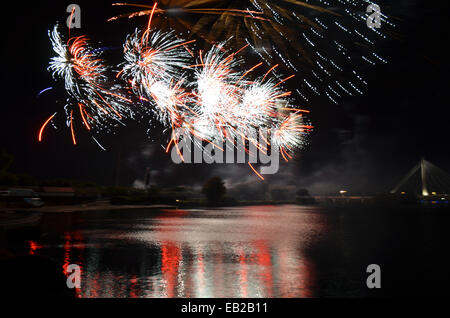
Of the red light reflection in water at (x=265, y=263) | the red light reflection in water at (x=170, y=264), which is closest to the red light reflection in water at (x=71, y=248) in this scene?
the red light reflection in water at (x=170, y=264)

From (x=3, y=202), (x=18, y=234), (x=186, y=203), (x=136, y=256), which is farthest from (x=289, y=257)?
(x=186, y=203)

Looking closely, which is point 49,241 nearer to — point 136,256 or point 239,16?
point 136,256

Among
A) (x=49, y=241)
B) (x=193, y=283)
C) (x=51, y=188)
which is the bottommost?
(x=193, y=283)

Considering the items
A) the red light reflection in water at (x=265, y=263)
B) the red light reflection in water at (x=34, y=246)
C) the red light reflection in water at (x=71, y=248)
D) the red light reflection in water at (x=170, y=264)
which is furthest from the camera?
the red light reflection in water at (x=34, y=246)

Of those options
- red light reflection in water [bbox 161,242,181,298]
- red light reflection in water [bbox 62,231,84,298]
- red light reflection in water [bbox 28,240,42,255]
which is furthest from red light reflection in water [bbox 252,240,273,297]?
red light reflection in water [bbox 28,240,42,255]

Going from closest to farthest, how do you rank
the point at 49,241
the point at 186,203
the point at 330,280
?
the point at 330,280 < the point at 49,241 < the point at 186,203

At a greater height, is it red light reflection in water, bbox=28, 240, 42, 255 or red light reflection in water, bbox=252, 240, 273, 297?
red light reflection in water, bbox=28, 240, 42, 255

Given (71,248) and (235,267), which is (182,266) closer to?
(235,267)

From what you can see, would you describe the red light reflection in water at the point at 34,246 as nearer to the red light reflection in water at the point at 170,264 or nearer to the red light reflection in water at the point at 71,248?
the red light reflection in water at the point at 71,248

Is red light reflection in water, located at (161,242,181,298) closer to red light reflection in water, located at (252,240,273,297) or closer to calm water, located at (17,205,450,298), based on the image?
calm water, located at (17,205,450,298)

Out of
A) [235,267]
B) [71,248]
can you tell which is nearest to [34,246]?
[71,248]

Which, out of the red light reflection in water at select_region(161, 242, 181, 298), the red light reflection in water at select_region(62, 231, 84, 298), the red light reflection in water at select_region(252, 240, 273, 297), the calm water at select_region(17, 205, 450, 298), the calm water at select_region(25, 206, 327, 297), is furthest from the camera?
the red light reflection in water at select_region(62, 231, 84, 298)
